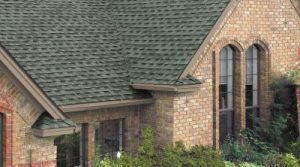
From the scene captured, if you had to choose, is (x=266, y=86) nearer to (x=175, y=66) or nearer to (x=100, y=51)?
(x=175, y=66)

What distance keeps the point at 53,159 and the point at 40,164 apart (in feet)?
1.20

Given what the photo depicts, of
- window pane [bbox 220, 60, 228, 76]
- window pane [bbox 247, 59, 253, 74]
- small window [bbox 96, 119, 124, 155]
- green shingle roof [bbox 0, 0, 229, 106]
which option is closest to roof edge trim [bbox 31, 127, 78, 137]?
green shingle roof [bbox 0, 0, 229, 106]

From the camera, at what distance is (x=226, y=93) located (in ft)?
59.3

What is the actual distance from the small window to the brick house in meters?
0.03

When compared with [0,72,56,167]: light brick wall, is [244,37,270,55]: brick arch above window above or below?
above

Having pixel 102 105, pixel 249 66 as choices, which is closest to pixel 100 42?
pixel 102 105

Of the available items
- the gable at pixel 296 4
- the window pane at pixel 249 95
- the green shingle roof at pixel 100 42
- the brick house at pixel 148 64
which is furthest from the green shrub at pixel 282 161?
the gable at pixel 296 4

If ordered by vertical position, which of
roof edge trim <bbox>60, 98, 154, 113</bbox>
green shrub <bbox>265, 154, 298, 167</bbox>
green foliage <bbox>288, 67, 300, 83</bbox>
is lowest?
green shrub <bbox>265, 154, 298, 167</bbox>

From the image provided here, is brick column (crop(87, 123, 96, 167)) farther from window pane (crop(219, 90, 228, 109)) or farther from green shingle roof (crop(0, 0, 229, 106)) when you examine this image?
window pane (crop(219, 90, 228, 109))

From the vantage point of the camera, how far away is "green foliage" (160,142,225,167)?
50.7 ft

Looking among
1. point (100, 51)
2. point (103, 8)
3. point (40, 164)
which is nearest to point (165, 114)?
point (100, 51)

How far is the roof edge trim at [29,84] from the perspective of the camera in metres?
12.7

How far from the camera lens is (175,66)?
53.9 ft

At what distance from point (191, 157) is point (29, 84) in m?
4.72
